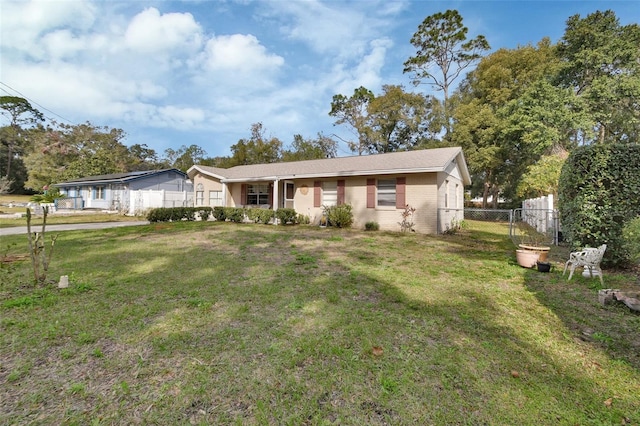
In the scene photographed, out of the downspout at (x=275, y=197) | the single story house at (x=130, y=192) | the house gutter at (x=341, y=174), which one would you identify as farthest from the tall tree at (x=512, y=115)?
the single story house at (x=130, y=192)

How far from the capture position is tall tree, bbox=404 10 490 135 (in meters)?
24.5

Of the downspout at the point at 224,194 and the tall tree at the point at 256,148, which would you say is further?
the tall tree at the point at 256,148

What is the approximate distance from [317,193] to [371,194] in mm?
2998

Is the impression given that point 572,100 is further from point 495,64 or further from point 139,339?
point 139,339

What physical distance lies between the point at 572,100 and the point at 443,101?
33.6 ft

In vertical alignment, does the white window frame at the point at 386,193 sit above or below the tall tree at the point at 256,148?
below

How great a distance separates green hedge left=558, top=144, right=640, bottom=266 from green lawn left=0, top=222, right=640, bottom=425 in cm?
105

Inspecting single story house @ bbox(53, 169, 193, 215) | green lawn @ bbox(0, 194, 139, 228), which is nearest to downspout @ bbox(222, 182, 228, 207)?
green lawn @ bbox(0, 194, 139, 228)

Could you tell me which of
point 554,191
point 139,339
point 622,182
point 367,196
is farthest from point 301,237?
point 554,191

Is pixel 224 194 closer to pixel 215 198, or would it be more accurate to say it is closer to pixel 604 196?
pixel 215 198

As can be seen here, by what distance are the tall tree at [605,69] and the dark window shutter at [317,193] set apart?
695 inches

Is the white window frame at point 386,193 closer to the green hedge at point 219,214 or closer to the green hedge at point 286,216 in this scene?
the green hedge at point 286,216

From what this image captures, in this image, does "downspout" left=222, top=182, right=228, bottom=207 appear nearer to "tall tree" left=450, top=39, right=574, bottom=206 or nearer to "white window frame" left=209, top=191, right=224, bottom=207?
"white window frame" left=209, top=191, right=224, bottom=207

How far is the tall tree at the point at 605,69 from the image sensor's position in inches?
669
